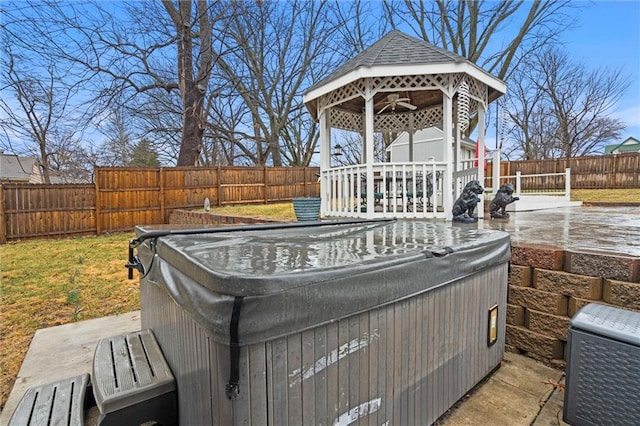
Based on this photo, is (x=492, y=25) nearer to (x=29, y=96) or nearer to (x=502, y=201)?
(x=502, y=201)

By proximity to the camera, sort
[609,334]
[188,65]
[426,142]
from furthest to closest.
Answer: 1. [426,142]
2. [188,65]
3. [609,334]

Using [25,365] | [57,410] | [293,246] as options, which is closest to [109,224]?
[25,365]

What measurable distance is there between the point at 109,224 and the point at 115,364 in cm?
997

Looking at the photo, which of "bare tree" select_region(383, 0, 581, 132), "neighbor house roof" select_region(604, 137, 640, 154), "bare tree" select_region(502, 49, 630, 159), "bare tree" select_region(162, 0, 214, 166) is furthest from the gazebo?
"neighbor house roof" select_region(604, 137, 640, 154)

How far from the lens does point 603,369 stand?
1500 millimetres

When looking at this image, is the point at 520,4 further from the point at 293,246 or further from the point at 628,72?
the point at 293,246

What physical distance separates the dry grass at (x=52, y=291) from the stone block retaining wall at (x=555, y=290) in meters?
3.62

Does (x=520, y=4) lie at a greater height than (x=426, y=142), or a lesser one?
greater

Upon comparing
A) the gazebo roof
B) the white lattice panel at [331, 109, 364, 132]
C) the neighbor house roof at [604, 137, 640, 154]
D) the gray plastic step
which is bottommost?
the gray plastic step

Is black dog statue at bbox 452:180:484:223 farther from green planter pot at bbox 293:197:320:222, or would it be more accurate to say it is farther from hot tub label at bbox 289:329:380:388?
hot tub label at bbox 289:329:380:388

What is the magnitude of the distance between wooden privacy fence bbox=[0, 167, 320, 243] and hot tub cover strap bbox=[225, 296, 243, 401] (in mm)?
10925

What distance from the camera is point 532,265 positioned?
2.44 metres

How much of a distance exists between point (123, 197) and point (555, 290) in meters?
11.3

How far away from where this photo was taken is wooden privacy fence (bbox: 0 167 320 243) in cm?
884
